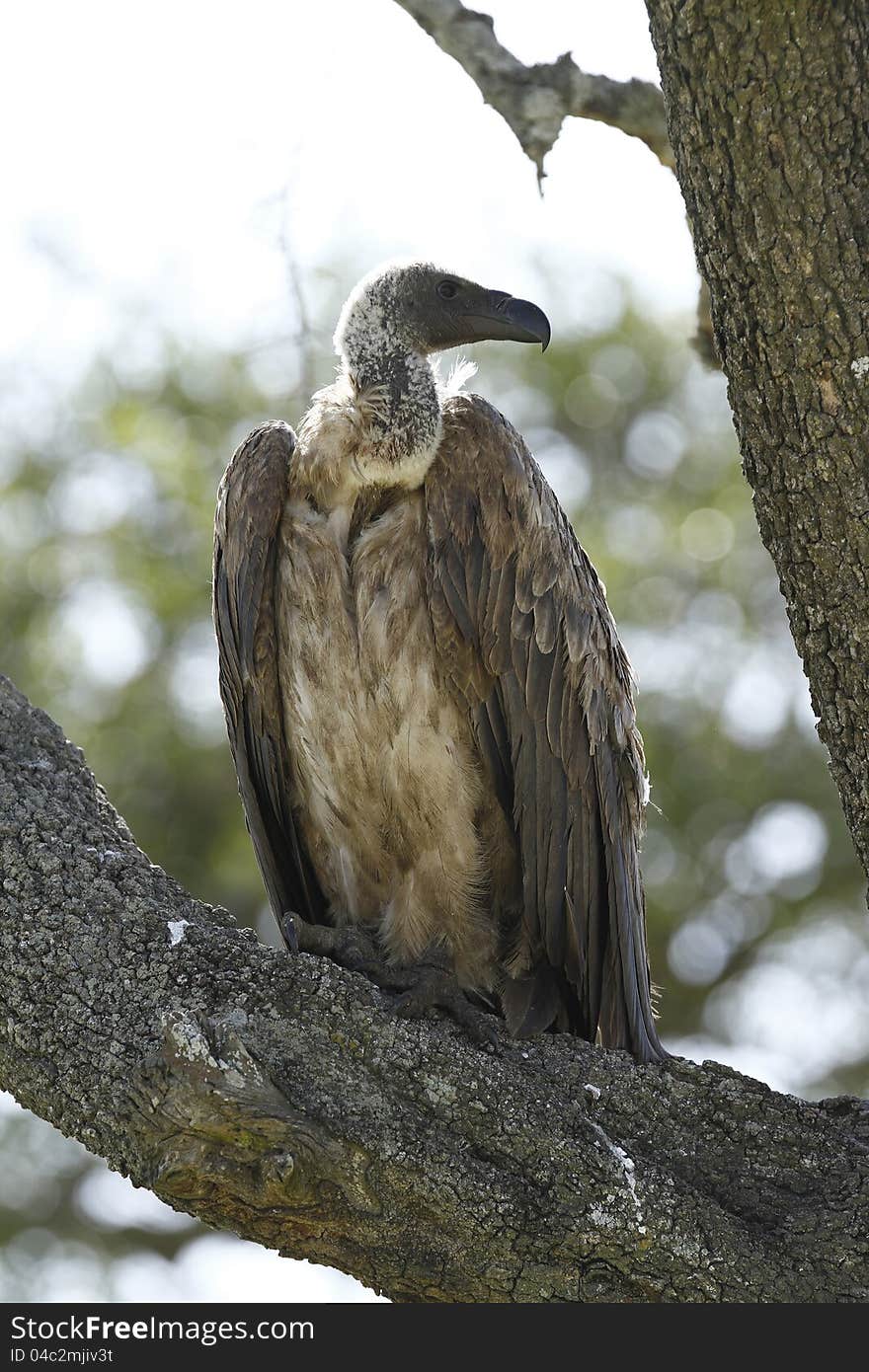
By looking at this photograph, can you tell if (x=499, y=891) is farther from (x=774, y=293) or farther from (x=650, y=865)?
(x=650, y=865)

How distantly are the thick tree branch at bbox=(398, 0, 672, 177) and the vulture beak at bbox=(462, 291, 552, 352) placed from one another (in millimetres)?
464

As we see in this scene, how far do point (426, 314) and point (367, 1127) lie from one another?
2834 mm

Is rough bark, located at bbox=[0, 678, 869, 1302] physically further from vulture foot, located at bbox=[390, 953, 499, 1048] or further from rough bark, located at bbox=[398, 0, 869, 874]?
rough bark, located at bbox=[398, 0, 869, 874]

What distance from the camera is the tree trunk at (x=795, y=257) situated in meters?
3.44

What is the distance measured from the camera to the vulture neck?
15.8ft

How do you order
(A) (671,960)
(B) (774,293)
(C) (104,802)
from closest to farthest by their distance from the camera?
(B) (774,293) → (C) (104,802) → (A) (671,960)

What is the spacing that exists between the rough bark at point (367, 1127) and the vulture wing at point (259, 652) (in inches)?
51.6

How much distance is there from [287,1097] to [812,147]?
2314 millimetres

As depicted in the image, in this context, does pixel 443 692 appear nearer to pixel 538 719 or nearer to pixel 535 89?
pixel 538 719

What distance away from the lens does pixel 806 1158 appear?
3.69 meters

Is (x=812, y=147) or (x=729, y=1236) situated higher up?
(x=812, y=147)

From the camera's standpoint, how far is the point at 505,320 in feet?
17.4
